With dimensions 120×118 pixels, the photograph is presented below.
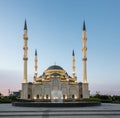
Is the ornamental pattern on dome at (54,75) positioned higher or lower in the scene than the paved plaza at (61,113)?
higher

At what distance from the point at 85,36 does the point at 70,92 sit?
1816 cm

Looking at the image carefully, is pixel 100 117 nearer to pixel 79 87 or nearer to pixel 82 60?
pixel 82 60

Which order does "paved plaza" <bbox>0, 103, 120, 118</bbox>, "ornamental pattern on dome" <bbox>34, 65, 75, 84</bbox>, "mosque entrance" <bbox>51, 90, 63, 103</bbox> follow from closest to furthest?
"paved plaza" <bbox>0, 103, 120, 118</bbox>, "mosque entrance" <bbox>51, 90, 63, 103</bbox>, "ornamental pattern on dome" <bbox>34, 65, 75, 84</bbox>

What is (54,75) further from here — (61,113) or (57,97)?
(61,113)

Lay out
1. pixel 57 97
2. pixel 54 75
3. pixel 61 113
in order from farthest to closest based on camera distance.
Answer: pixel 54 75 < pixel 57 97 < pixel 61 113

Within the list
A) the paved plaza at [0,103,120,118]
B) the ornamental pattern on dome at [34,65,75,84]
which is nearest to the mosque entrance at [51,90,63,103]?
the paved plaza at [0,103,120,118]

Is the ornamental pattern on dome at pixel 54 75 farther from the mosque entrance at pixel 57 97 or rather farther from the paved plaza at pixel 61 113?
the paved plaza at pixel 61 113

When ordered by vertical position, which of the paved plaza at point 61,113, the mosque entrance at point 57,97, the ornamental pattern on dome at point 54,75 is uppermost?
the ornamental pattern on dome at point 54,75

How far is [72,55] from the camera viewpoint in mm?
77562

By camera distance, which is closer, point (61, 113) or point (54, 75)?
point (61, 113)

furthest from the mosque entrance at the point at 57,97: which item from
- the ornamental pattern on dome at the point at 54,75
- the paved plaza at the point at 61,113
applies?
the ornamental pattern on dome at the point at 54,75

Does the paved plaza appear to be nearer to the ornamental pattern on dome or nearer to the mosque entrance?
the mosque entrance

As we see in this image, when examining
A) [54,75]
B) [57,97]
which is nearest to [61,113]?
[57,97]

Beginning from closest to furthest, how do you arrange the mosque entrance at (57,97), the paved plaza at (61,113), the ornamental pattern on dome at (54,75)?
the paved plaza at (61,113)
the mosque entrance at (57,97)
the ornamental pattern on dome at (54,75)
